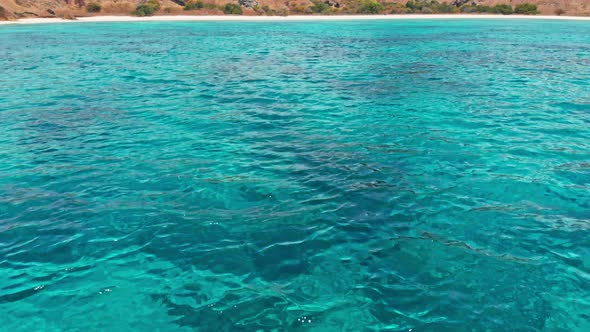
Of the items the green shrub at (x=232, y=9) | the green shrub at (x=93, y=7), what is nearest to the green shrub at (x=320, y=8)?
the green shrub at (x=232, y=9)

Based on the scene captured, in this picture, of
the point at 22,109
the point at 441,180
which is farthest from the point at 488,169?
the point at 22,109

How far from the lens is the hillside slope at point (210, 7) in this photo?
303 feet

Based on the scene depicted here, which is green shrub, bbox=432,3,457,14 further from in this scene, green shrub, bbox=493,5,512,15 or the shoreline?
green shrub, bbox=493,5,512,15

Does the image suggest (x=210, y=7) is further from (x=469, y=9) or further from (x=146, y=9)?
(x=469, y=9)

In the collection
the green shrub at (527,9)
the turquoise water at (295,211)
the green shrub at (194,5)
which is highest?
the green shrub at (194,5)

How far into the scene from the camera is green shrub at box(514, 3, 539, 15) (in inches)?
4398

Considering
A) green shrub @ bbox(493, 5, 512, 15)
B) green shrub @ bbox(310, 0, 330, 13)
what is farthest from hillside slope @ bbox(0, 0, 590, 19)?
green shrub @ bbox(493, 5, 512, 15)

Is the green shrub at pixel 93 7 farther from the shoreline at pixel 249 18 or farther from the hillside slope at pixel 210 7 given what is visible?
the shoreline at pixel 249 18

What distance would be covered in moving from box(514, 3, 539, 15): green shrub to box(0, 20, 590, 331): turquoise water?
4332 inches

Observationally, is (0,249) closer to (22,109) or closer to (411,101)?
(22,109)

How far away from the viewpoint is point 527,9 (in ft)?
368

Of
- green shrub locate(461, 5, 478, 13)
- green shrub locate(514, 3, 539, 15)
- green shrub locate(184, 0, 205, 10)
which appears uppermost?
green shrub locate(184, 0, 205, 10)

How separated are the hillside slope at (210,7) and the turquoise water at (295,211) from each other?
295ft

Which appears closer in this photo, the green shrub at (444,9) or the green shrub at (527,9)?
the green shrub at (527,9)
